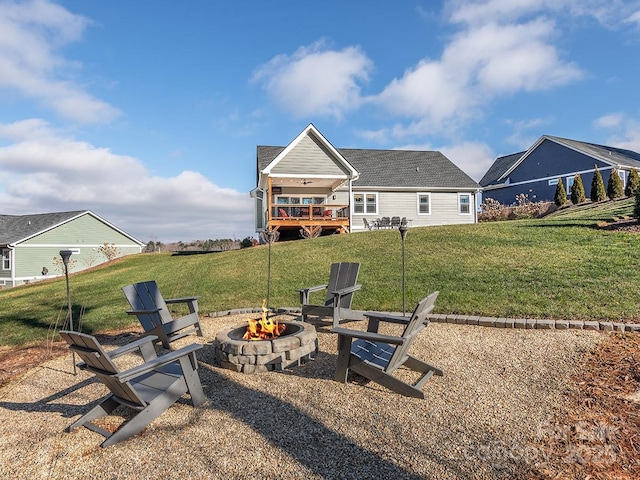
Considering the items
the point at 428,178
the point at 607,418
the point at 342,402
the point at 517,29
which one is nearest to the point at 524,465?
the point at 607,418

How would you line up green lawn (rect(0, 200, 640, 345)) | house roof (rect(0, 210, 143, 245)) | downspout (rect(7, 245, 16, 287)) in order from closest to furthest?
green lawn (rect(0, 200, 640, 345)) < downspout (rect(7, 245, 16, 287)) < house roof (rect(0, 210, 143, 245))

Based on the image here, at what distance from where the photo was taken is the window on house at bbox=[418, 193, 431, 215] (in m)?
23.2

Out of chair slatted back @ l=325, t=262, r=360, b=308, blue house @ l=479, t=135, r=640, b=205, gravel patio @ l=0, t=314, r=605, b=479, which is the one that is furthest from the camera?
blue house @ l=479, t=135, r=640, b=205

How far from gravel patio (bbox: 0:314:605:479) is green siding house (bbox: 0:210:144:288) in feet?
96.0

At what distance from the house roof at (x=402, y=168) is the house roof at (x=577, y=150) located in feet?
35.1

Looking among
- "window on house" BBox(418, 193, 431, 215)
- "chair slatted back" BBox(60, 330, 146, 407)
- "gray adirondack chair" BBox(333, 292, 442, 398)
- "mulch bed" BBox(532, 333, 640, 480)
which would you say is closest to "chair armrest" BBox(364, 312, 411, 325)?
"gray adirondack chair" BBox(333, 292, 442, 398)

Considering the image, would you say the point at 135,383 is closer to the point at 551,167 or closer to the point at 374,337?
the point at 374,337

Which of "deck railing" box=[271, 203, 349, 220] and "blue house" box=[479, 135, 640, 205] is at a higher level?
"blue house" box=[479, 135, 640, 205]

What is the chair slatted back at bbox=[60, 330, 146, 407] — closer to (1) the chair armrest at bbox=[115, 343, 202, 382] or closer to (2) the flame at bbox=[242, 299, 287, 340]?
(1) the chair armrest at bbox=[115, 343, 202, 382]

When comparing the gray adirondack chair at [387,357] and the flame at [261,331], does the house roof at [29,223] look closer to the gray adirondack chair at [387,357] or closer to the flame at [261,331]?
the flame at [261,331]

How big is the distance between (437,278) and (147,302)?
21.7 ft

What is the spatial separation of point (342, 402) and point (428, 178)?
2183cm

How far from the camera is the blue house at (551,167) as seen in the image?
27.2 metres

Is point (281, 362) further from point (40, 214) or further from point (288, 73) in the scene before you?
point (40, 214)
